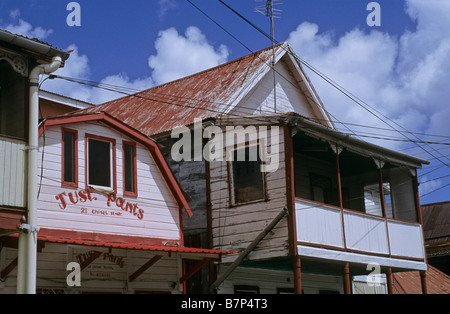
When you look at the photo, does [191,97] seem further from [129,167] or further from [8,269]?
[8,269]

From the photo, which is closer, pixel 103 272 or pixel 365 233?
pixel 103 272

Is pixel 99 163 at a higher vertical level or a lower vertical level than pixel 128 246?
higher

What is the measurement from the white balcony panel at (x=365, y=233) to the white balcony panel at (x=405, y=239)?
1.58 feet

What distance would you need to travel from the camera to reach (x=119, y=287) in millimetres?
15578

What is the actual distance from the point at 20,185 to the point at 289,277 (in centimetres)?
1048

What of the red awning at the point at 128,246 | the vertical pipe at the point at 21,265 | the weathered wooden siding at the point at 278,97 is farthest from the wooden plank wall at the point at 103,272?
the weathered wooden siding at the point at 278,97

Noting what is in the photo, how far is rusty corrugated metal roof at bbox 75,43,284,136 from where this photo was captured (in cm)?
2114

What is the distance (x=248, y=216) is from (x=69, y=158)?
17.4ft

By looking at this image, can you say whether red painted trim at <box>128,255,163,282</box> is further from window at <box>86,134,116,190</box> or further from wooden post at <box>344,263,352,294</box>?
wooden post at <box>344,263,352,294</box>

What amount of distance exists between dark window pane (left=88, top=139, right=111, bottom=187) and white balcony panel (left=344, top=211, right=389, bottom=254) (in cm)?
691

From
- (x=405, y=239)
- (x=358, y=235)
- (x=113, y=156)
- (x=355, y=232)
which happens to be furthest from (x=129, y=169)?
(x=405, y=239)

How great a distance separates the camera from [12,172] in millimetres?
12500
